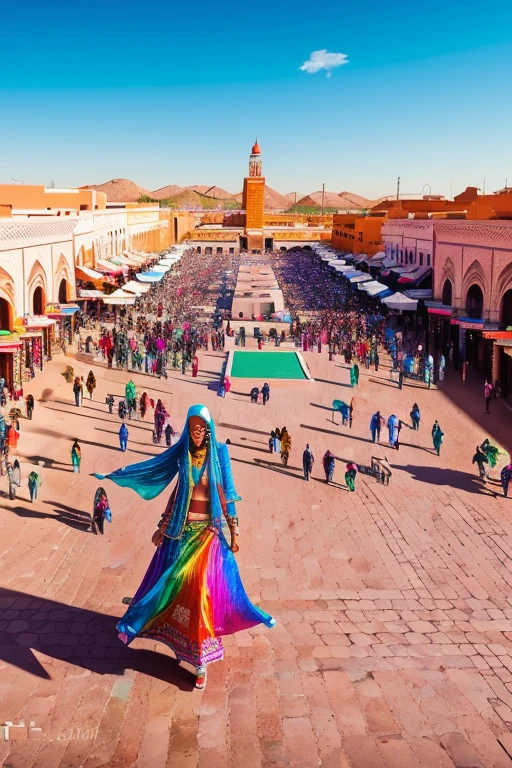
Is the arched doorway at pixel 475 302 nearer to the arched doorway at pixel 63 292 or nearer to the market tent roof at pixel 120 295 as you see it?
the market tent roof at pixel 120 295

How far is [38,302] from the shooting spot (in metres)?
19.2

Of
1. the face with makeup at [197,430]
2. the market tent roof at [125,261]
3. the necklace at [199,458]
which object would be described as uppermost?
the market tent roof at [125,261]

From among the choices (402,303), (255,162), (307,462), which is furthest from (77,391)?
(255,162)

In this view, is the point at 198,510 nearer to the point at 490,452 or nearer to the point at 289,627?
the point at 289,627

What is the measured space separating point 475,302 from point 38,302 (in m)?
11.8

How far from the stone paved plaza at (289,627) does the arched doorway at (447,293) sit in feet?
31.5

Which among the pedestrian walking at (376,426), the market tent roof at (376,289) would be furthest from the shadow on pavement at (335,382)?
the market tent roof at (376,289)

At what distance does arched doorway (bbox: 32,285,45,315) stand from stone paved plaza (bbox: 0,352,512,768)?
680 cm

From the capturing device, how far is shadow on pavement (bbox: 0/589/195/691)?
580cm

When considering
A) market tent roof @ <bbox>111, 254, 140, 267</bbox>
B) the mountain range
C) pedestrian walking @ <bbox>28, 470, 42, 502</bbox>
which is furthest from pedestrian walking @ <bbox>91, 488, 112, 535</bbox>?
the mountain range

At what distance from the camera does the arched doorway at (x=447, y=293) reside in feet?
70.5

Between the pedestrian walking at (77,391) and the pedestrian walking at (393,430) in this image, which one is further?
the pedestrian walking at (77,391)

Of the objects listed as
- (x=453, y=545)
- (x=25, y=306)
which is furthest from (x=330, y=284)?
(x=453, y=545)

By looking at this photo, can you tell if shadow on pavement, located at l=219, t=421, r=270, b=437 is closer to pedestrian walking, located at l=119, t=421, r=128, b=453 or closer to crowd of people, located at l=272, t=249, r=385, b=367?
pedestrian walking, located at l=119, t=421, r=128, b=453
